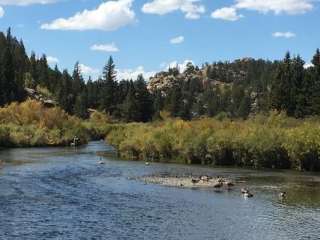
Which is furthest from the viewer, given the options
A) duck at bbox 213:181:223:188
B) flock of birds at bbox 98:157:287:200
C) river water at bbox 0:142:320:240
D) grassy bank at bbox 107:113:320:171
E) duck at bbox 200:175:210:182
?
grassy bank at bbox 107:113:320:171

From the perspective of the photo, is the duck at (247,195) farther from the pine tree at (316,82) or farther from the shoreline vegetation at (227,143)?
the pine tree at (316,82)

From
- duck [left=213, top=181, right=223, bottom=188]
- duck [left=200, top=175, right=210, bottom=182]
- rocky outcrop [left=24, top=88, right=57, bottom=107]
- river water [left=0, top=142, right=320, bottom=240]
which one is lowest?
river water [left=0, top=142, right=320, bottom=240]

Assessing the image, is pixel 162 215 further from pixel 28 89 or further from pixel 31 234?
pixel 28 89

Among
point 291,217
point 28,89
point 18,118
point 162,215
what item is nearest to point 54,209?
point 162,215

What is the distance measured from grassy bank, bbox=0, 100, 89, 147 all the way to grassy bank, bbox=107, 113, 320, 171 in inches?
1287

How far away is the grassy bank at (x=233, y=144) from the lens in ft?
245

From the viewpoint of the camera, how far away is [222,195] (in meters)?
54.3

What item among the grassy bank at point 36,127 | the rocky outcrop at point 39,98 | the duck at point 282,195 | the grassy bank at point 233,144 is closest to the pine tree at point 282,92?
the grassy bank at point 233,144

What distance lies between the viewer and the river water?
3884cm

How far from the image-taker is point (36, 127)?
134375 millimetres

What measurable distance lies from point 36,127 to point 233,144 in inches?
2587

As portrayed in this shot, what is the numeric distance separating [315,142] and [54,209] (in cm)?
3764

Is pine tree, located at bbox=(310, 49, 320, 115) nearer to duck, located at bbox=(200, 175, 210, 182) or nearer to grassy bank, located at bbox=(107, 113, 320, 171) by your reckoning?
grassy bank, located at bbox=(107, 113, 320, 171)

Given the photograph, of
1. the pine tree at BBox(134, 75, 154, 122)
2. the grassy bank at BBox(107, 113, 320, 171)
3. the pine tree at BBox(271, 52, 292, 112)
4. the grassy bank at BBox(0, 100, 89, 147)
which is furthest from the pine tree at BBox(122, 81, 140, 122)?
the grassy bank at BBox(107, 113, 320, 171)
